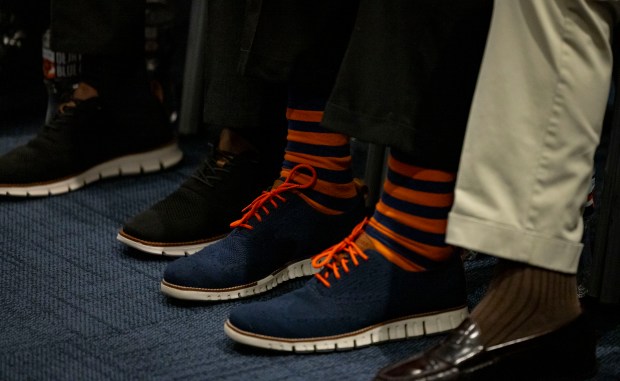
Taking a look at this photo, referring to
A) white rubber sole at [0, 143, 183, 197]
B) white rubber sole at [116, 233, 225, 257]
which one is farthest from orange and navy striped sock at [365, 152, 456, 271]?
white rubber sole at [0, 143, 183, 197]

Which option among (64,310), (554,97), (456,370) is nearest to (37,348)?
(64,310)

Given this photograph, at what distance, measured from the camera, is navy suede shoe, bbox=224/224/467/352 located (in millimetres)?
883

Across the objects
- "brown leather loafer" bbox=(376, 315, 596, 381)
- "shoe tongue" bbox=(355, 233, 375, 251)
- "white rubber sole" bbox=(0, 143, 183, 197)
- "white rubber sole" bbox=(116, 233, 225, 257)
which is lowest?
"white rubber sole" bbox=(0, 143, 183, 197)

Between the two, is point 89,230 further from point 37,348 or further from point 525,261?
point 525,261

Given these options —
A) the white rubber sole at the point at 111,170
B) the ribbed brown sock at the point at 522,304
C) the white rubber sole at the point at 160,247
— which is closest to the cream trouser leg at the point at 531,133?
the ribbed brown sock at the point at 522,304

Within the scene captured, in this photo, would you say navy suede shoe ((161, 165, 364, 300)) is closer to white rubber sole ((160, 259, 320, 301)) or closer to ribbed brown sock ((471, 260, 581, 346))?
white rubber sole ((160, 259, 320, 301))

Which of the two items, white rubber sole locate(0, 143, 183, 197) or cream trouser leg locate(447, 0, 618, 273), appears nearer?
cream trouser leg locate(447, 0, 618, 273)

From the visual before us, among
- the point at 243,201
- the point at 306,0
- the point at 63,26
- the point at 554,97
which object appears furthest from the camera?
the point at 63,26

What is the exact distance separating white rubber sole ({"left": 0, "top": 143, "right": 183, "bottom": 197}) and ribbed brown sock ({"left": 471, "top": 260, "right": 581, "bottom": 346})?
0.79 m

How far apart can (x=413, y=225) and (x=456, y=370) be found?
0.17 m

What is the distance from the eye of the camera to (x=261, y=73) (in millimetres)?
999

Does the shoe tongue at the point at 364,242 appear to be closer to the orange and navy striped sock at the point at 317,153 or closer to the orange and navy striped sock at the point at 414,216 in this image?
the orange and navy striped sock at the point at 414,216

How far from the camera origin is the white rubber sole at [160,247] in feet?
3.71

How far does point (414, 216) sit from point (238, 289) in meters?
0.25
